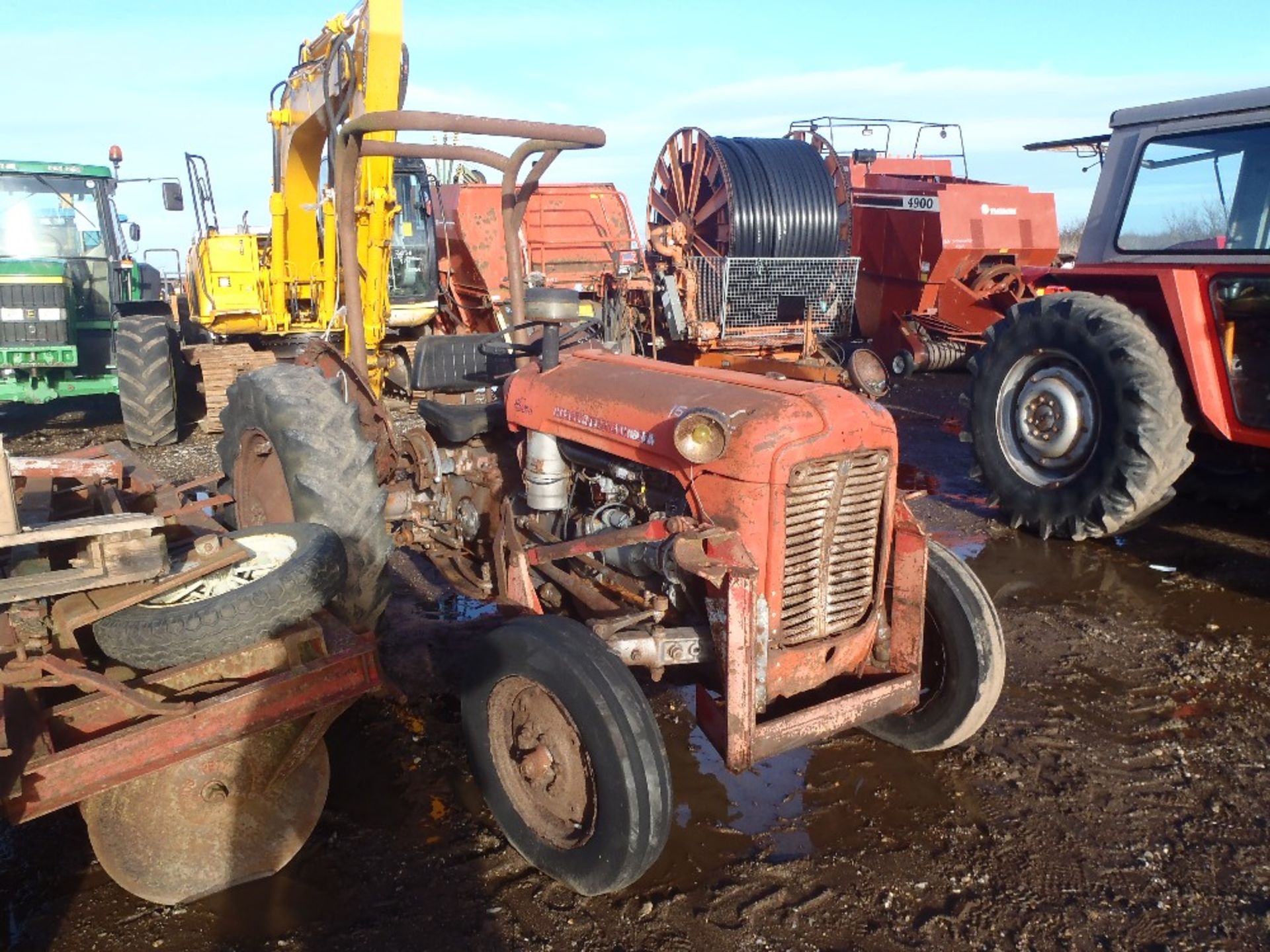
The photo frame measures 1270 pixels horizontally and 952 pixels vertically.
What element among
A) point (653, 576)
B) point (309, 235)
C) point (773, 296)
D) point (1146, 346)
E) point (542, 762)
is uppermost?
point (309, 235)

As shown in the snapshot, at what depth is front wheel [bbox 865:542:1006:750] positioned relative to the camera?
2867 millimetres

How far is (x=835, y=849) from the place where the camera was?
270 centimetres

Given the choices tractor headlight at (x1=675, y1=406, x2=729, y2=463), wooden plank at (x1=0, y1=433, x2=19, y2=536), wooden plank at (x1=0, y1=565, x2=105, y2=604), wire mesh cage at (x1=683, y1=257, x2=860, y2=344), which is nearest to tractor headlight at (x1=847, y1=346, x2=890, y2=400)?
tractor headlight at (x1=675, y1=406, x2=729, y2=463)

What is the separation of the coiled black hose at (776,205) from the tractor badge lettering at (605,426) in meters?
7.59

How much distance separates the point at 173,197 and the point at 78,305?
4.87 feet

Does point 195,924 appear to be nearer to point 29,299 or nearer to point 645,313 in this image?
point 29,299

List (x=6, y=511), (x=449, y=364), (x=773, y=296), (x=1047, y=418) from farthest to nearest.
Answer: (x=773, y=296) < (x=1047, y=418) < (x=449, y=364) < (x=6, y=511)

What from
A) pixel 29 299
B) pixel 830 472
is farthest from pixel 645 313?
pixel 830 472

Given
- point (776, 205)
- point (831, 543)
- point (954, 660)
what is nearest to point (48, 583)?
point (831, 543)

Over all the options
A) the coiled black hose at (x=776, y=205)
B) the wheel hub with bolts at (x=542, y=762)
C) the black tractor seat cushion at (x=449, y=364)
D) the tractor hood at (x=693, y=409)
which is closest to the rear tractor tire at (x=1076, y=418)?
the tractor hood at (x=693, y=409)

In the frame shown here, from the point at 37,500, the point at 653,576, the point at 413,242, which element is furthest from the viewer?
the point at 413,242

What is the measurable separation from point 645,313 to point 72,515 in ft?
24.4

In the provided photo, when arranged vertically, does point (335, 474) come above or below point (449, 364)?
below

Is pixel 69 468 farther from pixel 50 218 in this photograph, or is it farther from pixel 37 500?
pixel 50 218
